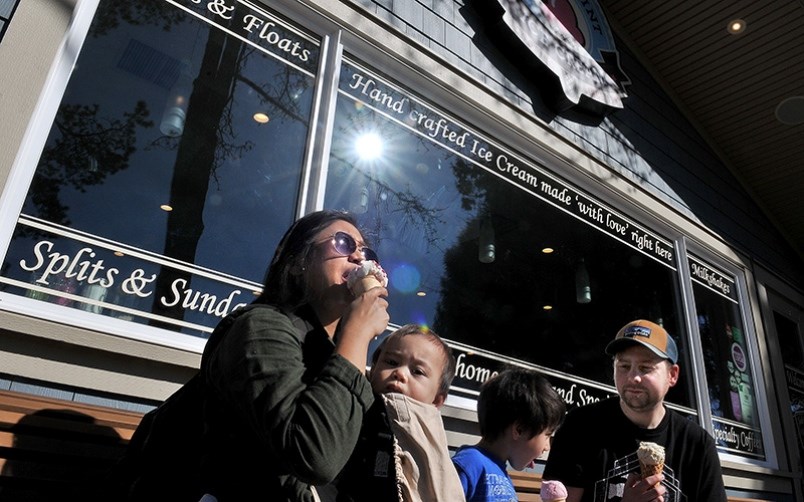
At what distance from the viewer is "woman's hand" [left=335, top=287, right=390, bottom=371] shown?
123cm

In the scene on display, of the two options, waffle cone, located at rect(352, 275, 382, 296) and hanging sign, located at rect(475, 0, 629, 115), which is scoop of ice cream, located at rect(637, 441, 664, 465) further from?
hanging sign, located at rect(475, 0, 629, 115)

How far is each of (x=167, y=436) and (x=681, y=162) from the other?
613cm

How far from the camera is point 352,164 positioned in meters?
3.34

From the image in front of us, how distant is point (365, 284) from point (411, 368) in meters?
0.42

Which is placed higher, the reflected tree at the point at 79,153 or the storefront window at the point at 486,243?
the storefront window at the point at 486,243

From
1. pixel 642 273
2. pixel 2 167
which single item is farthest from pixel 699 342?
pixel 2 167

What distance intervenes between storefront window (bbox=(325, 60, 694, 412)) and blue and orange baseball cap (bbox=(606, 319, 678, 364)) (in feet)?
3.61

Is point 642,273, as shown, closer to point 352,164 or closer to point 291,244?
point 352,164

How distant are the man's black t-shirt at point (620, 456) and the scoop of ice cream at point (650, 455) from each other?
202 millimetres

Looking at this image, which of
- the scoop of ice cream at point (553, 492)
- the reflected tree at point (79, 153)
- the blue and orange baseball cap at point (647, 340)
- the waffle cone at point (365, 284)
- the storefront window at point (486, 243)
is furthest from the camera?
the storefront window at point (486, 243)

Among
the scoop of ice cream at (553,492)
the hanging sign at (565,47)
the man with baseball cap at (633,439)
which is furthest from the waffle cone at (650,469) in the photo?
the hanging sign at (565,47)

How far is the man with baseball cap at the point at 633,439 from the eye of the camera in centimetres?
225

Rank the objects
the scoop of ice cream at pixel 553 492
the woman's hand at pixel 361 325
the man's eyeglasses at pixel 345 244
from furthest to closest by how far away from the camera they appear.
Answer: the scoop of ice cream at pixel 553 492, the man's eyeglasses at pixel 345 244, the woman's hand at pixel 361 325

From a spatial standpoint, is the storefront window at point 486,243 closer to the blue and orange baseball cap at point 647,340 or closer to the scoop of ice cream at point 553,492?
the blue and orange baseball cap at point 647,340
